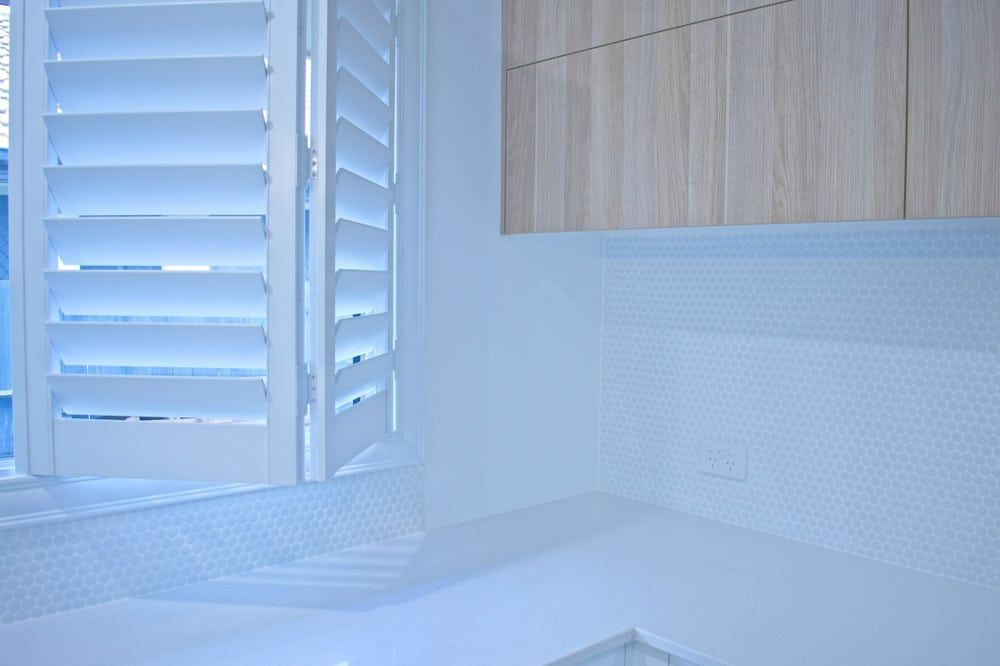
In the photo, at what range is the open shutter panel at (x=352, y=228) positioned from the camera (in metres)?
1.25

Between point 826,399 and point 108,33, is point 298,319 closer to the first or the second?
point 108,33

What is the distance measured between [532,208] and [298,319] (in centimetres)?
87

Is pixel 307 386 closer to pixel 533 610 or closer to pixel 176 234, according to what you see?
pixel 176 234

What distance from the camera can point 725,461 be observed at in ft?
6.66

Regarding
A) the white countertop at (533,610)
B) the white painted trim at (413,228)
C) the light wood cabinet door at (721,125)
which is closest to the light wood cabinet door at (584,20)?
the light wood cabinet door at (721,125)

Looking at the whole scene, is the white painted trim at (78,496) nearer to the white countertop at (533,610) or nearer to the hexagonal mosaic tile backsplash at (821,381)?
the white countertop at (533,610)

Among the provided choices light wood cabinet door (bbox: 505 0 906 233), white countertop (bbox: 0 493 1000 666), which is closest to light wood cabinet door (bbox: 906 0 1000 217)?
light wood cabinet door (bbox: 505 0 906 233)

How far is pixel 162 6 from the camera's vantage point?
4.09 ft

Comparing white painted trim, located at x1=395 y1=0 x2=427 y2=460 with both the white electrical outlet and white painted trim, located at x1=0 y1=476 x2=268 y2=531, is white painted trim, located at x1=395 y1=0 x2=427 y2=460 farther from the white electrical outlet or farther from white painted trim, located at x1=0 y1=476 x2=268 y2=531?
the white electrical outlet

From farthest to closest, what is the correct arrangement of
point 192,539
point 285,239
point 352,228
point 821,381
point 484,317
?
point 484,317, point 821,381, point 192,539, point 352,228, point 285,239

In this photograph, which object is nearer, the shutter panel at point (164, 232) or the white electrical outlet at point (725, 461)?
the shutter panel at point (164, 232)

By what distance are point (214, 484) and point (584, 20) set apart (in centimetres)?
129

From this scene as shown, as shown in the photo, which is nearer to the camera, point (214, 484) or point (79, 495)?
point (79, 495)

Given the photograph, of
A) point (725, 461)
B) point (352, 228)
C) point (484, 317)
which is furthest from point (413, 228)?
point (725, 461)
